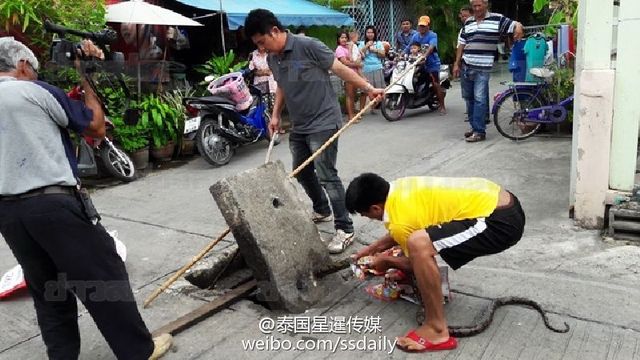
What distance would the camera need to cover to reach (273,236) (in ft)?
11.7

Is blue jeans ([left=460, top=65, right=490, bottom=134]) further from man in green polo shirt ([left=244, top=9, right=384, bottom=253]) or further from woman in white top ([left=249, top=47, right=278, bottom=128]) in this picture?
man in green polo shirt ([left=244, top=9, right=384, bottom=253])

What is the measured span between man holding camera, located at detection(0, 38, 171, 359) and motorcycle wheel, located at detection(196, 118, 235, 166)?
424 centimetres

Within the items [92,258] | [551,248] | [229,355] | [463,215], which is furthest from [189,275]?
[551,248]

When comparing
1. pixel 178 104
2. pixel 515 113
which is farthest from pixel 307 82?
pixel 515 113

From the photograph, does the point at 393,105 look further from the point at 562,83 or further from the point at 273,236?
the point at 273,236

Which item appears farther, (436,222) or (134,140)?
(134,140)

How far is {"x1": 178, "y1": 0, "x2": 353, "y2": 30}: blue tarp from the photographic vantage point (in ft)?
30.8

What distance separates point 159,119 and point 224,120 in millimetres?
836

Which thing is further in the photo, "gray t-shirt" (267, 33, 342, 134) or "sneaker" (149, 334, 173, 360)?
"gray t-shirt" (267, 33, 342, 134)

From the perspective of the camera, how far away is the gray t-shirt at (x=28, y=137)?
2506 mm

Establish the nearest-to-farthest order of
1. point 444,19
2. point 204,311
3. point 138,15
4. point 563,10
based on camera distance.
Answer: point 204,311 → point 138,15 → point 563,10 → point 444,19

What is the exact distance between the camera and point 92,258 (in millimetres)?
2664

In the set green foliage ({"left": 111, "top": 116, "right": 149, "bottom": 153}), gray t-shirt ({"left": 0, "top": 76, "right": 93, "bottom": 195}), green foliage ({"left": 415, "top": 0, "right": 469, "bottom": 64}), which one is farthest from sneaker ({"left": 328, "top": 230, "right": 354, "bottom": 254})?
green foliage ({"left": 415, "top": 0, "right": 469, "bottom": 64})

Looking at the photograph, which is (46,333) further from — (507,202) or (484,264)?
(484,264)
